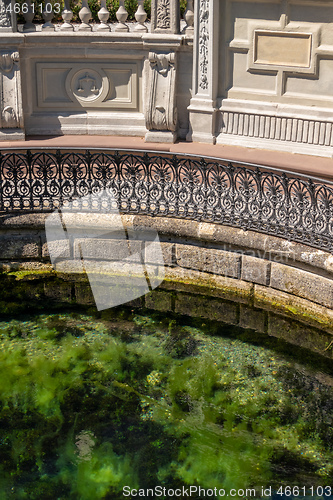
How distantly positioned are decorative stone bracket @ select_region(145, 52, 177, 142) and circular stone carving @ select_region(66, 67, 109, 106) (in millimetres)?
812

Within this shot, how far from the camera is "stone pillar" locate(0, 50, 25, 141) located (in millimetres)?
10891

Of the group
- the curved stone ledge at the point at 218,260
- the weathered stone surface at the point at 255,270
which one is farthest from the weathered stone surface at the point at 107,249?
the weathered stone surface at the point at 255,270

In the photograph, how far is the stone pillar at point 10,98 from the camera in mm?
10891

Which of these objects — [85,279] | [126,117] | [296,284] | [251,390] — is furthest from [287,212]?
[126,117]

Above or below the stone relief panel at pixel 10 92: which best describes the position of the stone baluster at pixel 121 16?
above

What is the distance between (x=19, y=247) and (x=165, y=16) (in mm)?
3866

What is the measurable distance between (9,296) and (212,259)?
7.65 ft

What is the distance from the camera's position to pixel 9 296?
884 cm

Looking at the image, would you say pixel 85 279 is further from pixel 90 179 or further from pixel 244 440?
pixel 244 440

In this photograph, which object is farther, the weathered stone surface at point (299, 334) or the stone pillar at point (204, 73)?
the stone pillar at point (204, 73)

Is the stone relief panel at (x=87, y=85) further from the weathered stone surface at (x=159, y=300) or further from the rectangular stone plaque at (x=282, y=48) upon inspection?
Answer: the weathered stone surface at (x=159, y=300)

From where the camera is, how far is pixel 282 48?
10336 millimetres

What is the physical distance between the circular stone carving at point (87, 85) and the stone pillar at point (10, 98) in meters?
0.78

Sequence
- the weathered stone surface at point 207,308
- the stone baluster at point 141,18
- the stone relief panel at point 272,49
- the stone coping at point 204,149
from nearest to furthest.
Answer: the weathered stone surface at point 207,308 → the stone coping at point 204,149 → the stone relief panel at point 272,49 → the stone baluster at point 141,18
